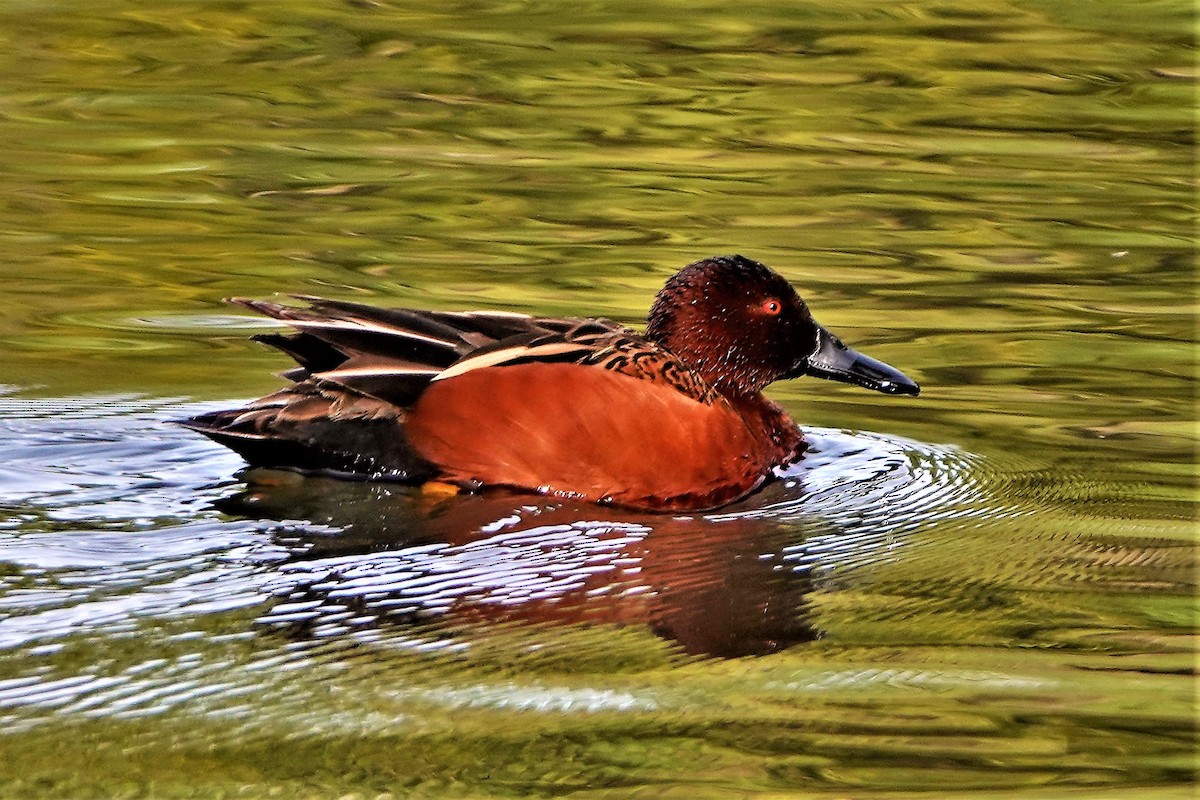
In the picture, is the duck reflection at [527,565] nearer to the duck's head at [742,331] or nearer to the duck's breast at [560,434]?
the duck's breast at [560,434]

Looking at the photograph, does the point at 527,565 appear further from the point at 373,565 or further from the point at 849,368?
the point at 849,368

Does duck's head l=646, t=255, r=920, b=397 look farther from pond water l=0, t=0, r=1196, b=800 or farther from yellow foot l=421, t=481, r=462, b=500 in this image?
yellow foot l=421, t=481, r=462, b=500

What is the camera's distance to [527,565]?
19.4 feet

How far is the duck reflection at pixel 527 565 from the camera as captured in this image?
5422mm

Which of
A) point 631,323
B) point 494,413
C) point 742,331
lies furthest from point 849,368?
point 631,323

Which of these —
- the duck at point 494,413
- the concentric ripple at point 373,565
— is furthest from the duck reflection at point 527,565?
the duck at point 494,413

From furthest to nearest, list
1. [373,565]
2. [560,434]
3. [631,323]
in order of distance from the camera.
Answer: [631,323] → [560,434] → [373,565]

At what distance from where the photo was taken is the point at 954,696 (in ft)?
16.1

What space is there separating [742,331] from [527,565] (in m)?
1.97

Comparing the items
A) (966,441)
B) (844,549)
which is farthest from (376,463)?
(966,441)

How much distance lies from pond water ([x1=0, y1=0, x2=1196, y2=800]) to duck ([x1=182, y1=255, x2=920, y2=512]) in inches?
6.5

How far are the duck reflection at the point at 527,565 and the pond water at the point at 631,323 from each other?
24 mm

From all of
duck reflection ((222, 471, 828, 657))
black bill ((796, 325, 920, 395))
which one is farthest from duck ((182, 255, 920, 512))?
black bill ((796, 325, 920, 395))

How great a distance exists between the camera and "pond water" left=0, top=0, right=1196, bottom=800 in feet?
15.1
